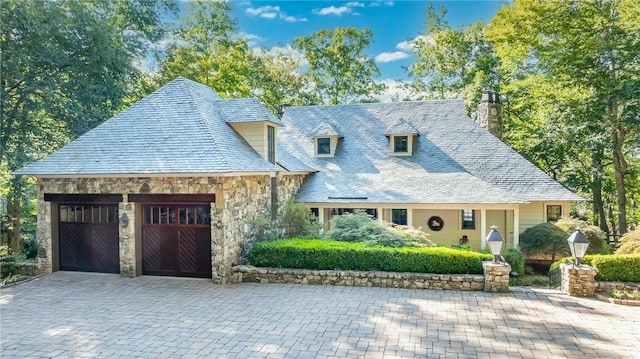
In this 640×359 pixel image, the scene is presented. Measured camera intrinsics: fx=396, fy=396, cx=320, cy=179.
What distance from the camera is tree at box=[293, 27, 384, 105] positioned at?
94.8 ft

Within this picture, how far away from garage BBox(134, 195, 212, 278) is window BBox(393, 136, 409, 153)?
9.40 metres

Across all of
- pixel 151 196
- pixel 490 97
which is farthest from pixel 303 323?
pixel 490 97

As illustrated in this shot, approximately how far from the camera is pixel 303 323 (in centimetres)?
734

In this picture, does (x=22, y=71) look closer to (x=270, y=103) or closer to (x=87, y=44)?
(x=87, y=44)

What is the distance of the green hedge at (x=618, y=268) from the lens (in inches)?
360

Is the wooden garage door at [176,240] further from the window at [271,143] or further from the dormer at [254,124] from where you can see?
the window at [271,143]

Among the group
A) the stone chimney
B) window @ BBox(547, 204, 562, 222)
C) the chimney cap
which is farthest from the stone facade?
the chimney cap

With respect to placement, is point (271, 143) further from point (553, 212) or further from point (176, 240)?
point (553, 212)

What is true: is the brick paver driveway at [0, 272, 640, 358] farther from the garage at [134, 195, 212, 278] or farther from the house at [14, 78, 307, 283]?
the house at [14, 78, 307, 283]

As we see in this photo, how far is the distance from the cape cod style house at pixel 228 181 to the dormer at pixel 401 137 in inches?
1.7

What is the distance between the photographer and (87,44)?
16172mm

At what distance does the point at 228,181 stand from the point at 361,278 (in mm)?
4233

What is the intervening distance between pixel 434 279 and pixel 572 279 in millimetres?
3026

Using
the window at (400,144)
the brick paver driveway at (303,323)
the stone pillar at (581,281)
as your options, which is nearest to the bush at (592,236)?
the stone pillar at (581,281)
